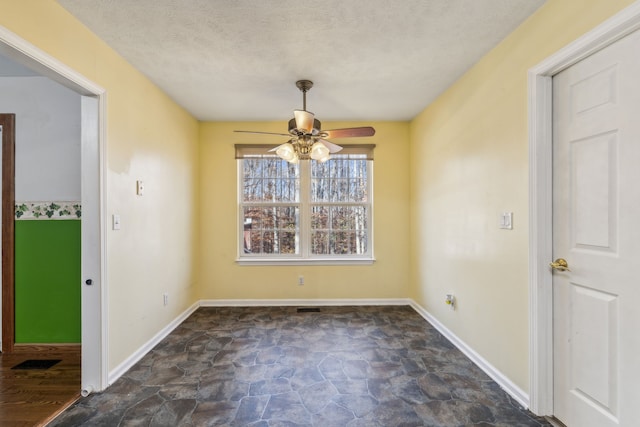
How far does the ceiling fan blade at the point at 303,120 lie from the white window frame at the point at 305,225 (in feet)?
5.31

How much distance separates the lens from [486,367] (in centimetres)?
229

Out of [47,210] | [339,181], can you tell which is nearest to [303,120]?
[339,181]

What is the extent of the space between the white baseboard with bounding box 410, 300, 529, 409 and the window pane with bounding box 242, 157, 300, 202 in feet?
7.87

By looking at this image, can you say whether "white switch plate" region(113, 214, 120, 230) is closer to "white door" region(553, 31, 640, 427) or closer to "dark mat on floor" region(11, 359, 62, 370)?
"dark mat on floor" region(11, 359, 62, 370)

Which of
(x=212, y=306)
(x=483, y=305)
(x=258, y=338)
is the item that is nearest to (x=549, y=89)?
(x=483, y=305)

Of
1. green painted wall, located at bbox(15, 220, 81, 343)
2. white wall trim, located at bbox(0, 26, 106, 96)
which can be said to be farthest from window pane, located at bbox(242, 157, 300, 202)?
white wall trim, located at bbox(0, 26, 106, 96)

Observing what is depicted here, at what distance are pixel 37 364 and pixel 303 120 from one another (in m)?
3.01

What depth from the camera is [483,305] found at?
2.38 m

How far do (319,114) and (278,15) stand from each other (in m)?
1.85

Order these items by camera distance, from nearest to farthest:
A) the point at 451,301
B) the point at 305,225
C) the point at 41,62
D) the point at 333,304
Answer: the point at 41,62 < the point at 451,301 < the point at 333,304 < the point at 305,225

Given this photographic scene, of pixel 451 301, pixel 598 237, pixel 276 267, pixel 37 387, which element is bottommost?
pixel 37 387

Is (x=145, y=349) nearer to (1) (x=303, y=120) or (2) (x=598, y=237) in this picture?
(1) (x=303, y=120)

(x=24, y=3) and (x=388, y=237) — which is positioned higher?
(x=24, y=3)

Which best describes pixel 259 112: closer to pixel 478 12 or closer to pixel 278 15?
pixel 278 15
